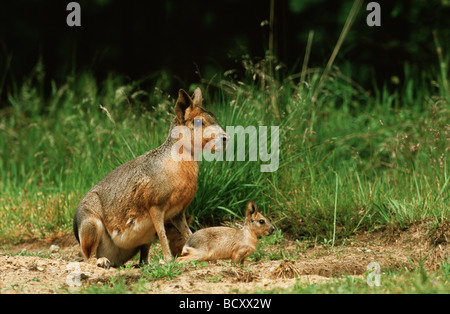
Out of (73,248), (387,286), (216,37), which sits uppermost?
(216,37)

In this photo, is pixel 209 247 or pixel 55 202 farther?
pixel 55 202

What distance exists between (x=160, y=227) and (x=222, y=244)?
1.87 ft

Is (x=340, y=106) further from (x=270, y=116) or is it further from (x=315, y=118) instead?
(x=270, y=116)

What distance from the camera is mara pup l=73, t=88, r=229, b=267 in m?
6.12

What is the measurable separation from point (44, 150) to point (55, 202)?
2.13 metres

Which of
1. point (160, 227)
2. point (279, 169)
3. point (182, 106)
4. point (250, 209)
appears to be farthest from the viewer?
point (279, 169)

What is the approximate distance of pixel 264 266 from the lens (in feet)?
20.5

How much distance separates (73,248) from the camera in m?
7.57

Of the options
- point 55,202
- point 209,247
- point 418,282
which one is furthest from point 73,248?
point 418,282

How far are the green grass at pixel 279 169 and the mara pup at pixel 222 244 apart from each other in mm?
968

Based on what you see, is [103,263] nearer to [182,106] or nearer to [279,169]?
[182,106]

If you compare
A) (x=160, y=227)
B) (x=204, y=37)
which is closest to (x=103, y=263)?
(x=160, y=227)

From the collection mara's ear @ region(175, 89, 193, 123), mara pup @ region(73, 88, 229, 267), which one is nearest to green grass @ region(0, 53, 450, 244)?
mara pup @ region(73, 88, 229, 267)

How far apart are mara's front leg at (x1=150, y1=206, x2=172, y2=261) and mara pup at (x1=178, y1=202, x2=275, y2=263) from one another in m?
0.14
